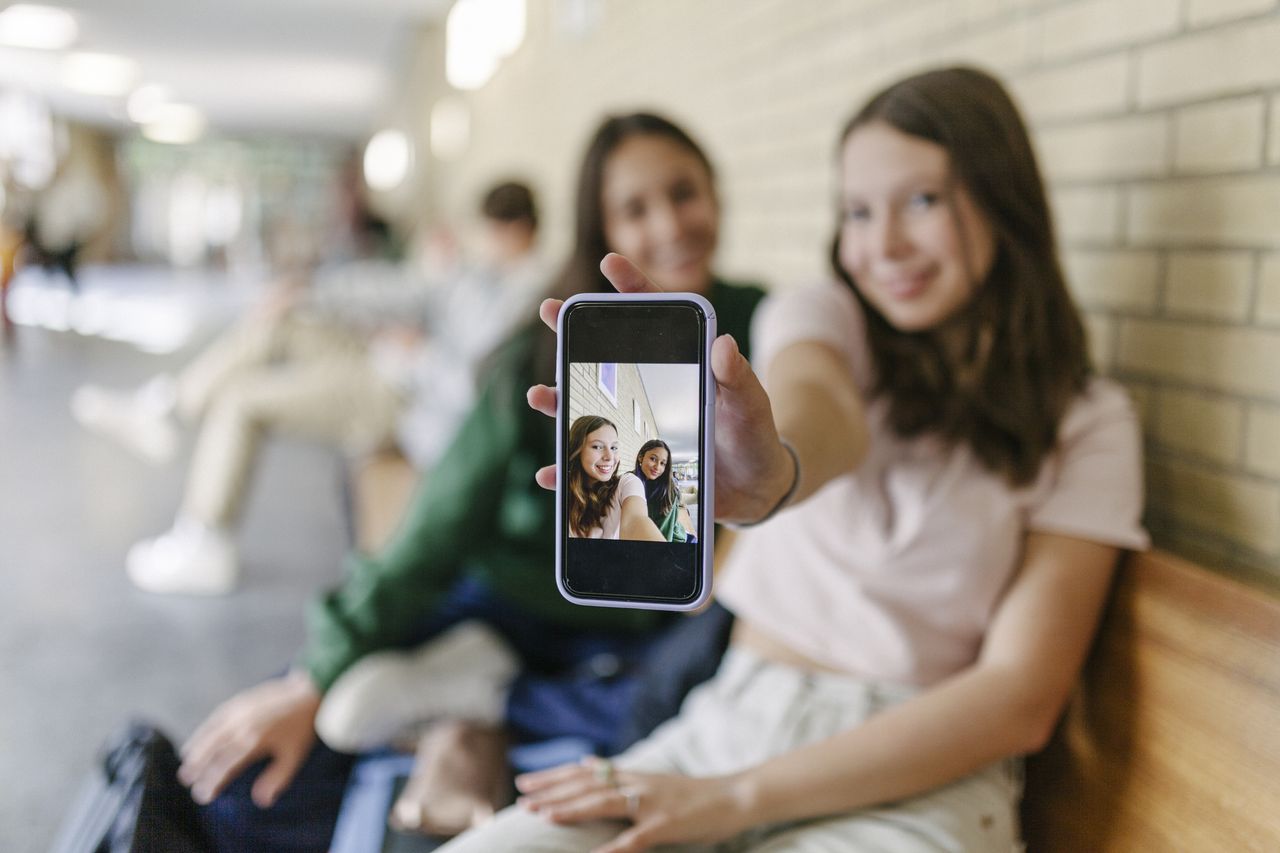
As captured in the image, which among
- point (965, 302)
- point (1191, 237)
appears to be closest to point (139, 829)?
point (965, 302)

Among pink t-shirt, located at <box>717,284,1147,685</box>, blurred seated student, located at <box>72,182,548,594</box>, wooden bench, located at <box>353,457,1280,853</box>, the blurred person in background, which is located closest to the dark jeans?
pink t-shirt, located at <box>717,284,1147,685</box>

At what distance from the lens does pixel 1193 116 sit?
1403 mm

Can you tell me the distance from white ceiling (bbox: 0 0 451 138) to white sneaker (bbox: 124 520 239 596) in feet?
26.3

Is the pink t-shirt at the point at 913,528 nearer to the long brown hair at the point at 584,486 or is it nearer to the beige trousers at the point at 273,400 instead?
the long brown hair at the point at 584,486

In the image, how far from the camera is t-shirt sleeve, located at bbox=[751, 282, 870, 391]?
4.27ft

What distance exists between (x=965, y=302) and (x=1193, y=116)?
0.45 meters

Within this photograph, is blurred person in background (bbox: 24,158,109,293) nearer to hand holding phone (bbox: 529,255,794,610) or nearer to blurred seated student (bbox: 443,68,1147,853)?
blurred seated student (bbox: 443,68,1147,853)

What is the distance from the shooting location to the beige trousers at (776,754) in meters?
1.08

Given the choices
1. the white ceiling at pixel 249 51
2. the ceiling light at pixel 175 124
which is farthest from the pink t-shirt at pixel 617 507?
the ceiling light at pixel 175 124

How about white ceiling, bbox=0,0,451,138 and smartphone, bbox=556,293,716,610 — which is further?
white ceiling, bbox=0,0,451,138

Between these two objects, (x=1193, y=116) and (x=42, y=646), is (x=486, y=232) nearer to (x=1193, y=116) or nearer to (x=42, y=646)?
(x=42, y=646)

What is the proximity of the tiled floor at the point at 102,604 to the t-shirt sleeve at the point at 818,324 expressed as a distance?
179 cm

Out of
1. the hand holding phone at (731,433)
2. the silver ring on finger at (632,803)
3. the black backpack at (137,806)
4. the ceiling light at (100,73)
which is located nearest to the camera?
the hand holding phone at (731,433)

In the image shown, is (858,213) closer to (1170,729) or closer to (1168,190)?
(1168,190)
